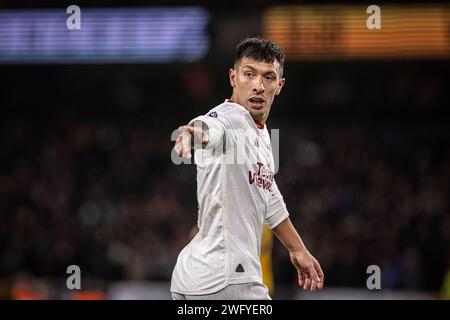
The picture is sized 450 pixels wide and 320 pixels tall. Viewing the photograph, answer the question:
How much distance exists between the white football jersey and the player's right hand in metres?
0.15

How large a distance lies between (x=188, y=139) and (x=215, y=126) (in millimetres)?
293

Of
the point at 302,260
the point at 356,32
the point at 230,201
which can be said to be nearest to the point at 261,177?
the point at 230,201

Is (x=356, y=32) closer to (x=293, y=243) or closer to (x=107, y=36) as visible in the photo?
(x=107, y=36)

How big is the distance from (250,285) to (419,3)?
12264mm

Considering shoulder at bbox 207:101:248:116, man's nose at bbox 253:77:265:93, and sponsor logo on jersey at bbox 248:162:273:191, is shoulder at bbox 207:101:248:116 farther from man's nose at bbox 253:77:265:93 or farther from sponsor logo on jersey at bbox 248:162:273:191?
sponsor logo on jersey at bbox 248:162:273:191

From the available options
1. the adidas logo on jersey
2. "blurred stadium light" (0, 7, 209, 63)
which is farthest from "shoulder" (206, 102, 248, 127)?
"blurred stadium light" (0, 7, 209, 63)

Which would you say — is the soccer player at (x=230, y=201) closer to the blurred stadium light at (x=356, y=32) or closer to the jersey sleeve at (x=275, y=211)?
the jersey sleeve at (x=275, y=211)

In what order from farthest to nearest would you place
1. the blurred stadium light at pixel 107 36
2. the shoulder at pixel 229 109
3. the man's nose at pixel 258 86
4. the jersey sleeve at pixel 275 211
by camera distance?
the blurred stadium light at pixel 107 36 → the jersey sleeve at pixel 275 211 → the man's nose at pixel 258 86 → the shoulder at pixel 229 109

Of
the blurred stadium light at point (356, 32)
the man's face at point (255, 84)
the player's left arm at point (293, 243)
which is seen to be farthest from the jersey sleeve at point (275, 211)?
the blurred stadium light at point (356, 32)

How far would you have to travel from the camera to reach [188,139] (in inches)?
149

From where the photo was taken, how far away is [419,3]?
1540 cm

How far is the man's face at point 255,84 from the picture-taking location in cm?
443
